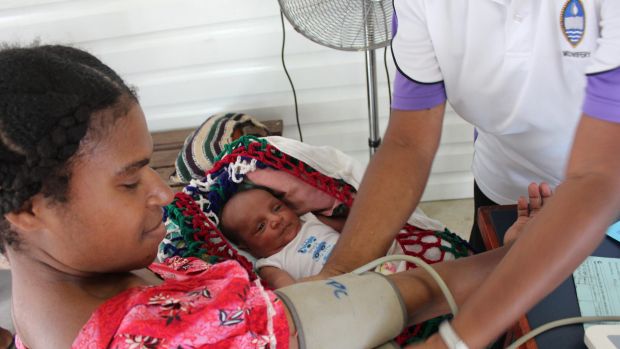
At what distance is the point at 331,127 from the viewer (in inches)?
102

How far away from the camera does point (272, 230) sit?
5.24ft

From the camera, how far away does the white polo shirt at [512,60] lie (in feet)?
3.16

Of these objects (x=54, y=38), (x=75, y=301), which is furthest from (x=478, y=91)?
(x=54, y=38)

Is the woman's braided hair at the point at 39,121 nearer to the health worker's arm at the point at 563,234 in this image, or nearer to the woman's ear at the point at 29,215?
the woman's ear at the point at 29,215

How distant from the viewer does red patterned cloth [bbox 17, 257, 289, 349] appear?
674 millimetres

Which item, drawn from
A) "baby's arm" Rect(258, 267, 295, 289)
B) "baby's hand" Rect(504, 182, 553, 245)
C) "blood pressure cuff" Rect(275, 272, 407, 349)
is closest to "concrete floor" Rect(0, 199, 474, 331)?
"baby's arm" Rect(258, 267, 295, 289)

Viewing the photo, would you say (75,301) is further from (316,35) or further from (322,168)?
(316,35)

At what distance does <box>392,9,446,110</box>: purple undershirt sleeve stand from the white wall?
120cm

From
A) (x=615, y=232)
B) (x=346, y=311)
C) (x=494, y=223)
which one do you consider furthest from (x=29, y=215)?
(x=615, y=232)

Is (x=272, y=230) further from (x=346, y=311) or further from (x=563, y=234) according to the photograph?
(x=563, y=234)

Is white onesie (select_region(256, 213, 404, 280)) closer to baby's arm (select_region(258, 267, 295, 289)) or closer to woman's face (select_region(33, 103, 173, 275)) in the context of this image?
baby's arm (select_region(258, 267, 295, 289))

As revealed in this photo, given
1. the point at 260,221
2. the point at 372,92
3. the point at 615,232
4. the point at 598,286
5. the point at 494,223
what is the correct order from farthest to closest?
the point at 372,92
the point at 260,221
the point at 494,223
the point at 615,232
the point at 598,286

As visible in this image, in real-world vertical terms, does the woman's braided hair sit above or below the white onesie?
above

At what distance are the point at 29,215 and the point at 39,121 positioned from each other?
0.13 metres
